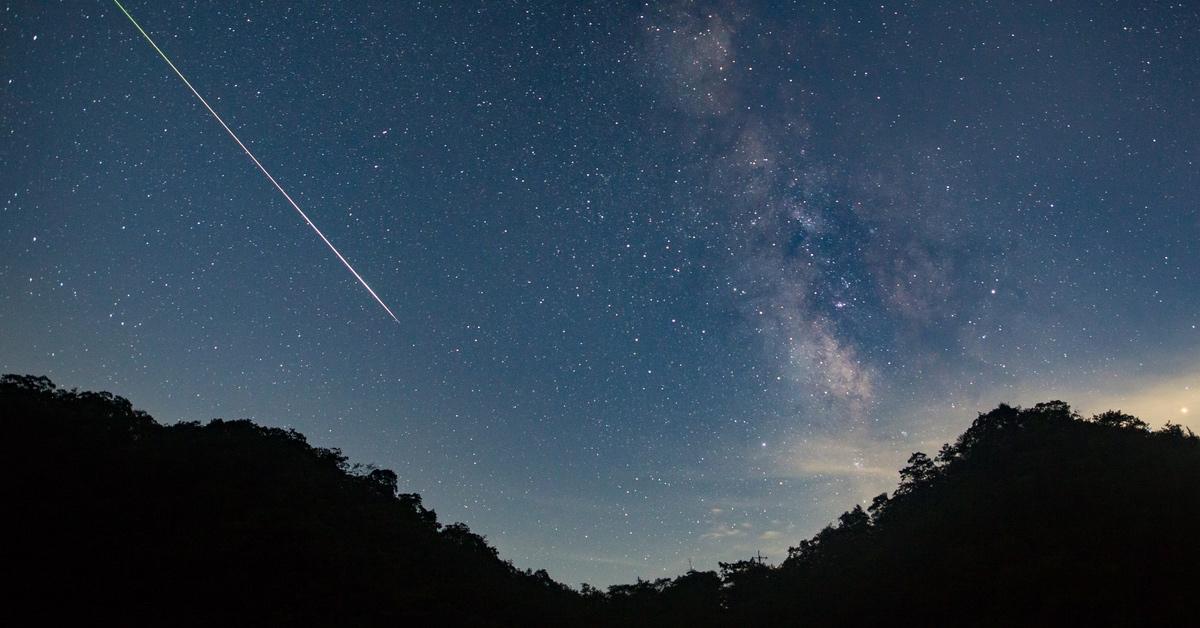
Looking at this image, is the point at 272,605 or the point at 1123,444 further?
the point at 1123,444

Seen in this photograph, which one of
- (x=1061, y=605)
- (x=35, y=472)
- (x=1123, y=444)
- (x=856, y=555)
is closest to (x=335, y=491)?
(x=35, y=472)

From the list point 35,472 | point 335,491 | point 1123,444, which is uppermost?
point 1123,444

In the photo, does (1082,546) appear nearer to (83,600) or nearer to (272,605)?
(272,605)

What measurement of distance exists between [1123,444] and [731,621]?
27.8 m

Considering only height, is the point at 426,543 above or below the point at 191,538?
above

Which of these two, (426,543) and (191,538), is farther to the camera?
(426,543)

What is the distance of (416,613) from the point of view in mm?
27016

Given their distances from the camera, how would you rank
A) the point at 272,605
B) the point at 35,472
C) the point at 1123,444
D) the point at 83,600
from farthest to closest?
the point at 1123,444, the point at 272,605, the point at 35,472, the point at 83,600

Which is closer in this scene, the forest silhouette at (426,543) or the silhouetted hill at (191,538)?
the silhouetted hill at (191,538)

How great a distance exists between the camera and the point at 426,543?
→ 135 ft

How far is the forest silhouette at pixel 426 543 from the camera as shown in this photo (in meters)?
20.7

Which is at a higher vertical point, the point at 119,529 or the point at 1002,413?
the point at 1002,413

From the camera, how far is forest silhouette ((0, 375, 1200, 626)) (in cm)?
2069

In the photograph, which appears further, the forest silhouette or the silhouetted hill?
the forest silhouette
